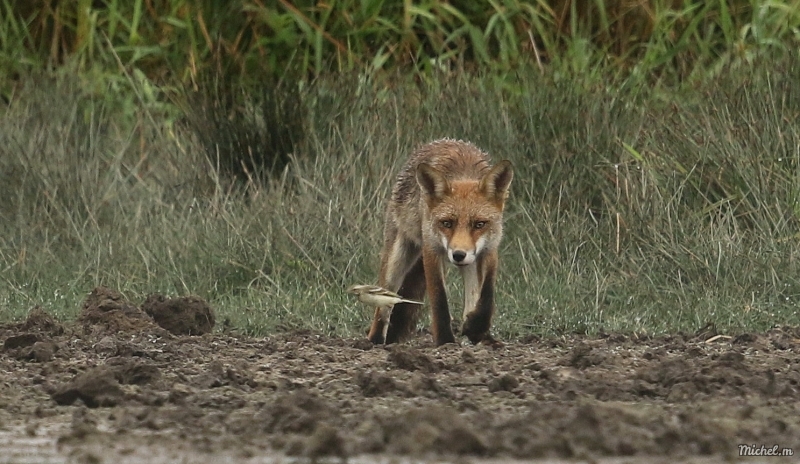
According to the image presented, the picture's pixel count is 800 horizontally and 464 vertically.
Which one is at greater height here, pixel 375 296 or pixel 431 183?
pixel 431 183

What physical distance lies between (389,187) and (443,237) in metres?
2.58

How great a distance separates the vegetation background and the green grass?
2cm

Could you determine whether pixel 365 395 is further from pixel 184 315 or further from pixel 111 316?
pixel 111 316

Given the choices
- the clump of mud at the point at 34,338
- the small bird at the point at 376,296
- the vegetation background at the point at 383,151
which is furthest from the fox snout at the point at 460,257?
the clump of mud at the point at 34,338

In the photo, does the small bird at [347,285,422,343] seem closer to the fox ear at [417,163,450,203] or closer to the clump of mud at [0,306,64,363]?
the fox ear at [417,163,450,203]

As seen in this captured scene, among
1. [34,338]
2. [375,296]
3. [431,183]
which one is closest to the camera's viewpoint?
[34,338]

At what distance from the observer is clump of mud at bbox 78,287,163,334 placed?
274 inches

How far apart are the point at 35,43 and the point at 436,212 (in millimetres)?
7452

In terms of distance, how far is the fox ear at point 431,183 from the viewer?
6.86 meters

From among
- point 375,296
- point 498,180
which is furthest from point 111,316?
point 498,180

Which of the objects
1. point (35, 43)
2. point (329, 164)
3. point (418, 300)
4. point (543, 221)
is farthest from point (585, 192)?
point (35, 43)

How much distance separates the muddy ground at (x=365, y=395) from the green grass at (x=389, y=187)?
0.69m

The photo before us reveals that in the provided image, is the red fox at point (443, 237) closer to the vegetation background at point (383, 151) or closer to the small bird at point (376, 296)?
the small bird at point (376, 296)

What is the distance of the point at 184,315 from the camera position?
704 cm
